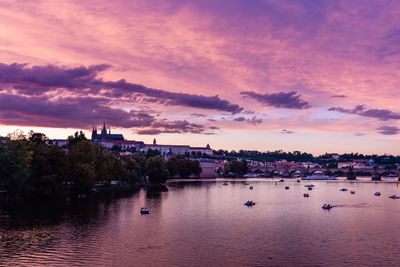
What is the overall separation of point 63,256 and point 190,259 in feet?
41.9

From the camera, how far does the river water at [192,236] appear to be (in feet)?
136

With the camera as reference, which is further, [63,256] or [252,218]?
[252,218]

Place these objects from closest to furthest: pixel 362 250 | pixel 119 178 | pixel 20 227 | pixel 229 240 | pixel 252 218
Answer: pixel 362 250 → pixel 229 240 → pixel 20 227 → pixel 252 218 → pixel 119 178

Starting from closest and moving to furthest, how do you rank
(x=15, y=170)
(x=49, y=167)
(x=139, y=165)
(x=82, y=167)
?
(x=15, y=170) → (x=49, y=167) → (x=82, y=167) → (x=139, y=165)

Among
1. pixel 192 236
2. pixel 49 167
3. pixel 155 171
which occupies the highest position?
pixel 49 167

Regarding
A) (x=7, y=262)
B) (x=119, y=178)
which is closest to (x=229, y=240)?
(x=7, y=262)

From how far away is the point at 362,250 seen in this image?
46.7 meters

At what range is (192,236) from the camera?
52.7m

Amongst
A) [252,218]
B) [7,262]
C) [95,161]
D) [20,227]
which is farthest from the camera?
[95,161]

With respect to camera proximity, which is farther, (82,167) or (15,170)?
(82,167)

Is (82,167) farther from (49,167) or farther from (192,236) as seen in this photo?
(192,236)

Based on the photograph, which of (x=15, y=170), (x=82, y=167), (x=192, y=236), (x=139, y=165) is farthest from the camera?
(x=139, y=165)

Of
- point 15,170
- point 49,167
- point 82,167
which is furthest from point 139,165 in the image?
point 15,170

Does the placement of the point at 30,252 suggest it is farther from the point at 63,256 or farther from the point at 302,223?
the point at 302,223
